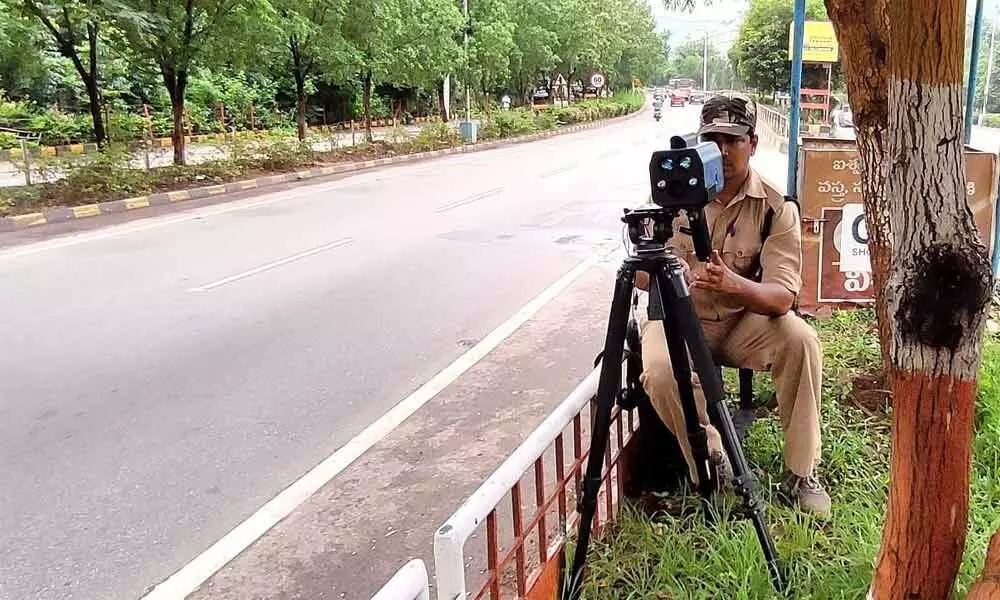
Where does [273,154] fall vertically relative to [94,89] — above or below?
below

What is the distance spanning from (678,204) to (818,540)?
1.18 metres

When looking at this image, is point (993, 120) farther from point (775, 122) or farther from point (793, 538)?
point (793, 538)

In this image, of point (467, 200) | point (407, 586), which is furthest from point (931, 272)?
point (467, 200)

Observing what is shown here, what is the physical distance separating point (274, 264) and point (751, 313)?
20.0 feet

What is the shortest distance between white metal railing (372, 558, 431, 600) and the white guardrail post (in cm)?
10

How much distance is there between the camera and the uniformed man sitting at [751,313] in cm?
270

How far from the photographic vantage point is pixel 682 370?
7.45ft

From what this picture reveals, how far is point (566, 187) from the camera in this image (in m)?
14.7

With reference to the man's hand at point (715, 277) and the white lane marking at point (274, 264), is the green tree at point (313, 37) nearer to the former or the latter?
the white lane marking at point (274, 264)

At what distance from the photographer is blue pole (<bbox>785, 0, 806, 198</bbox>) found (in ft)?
16.2

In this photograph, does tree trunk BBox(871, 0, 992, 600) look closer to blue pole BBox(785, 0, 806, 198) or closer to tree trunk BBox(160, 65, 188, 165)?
blue pole BBox(785, 0, 806, 198)

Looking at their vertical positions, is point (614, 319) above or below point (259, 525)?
above

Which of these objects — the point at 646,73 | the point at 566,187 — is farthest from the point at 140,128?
the point at 646,73

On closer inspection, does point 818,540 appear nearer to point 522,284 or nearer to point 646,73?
point 522,284
